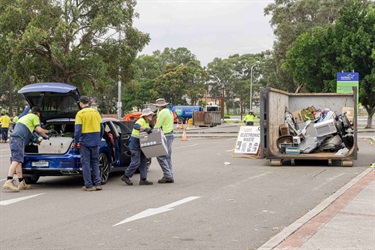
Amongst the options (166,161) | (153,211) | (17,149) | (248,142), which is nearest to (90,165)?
(17,149)

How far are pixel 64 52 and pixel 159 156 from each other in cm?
1989

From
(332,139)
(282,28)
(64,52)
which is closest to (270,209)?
(332,139)

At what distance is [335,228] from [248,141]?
37.6ft

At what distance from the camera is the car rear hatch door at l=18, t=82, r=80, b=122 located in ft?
38.5

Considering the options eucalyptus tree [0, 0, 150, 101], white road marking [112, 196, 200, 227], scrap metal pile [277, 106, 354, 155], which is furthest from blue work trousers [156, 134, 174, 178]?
eucalyptus tree [0, 0, 150, 101]

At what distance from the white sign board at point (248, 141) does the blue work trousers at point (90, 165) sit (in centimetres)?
820

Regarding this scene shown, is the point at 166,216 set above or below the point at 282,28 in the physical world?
below

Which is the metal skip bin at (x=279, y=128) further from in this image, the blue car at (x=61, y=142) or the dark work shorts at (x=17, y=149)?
the dark work shorts at (x=17, y=149)

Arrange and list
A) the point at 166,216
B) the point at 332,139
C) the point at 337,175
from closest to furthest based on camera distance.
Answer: the point at 166,216
the point at 337,175
the point at 332,139

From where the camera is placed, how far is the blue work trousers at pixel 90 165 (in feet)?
35.4

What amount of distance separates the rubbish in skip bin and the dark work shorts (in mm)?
2419

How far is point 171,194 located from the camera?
1041cm

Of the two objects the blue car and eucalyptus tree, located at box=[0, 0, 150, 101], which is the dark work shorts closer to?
the blue car

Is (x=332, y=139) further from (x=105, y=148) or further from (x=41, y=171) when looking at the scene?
(x=41, y=171)
